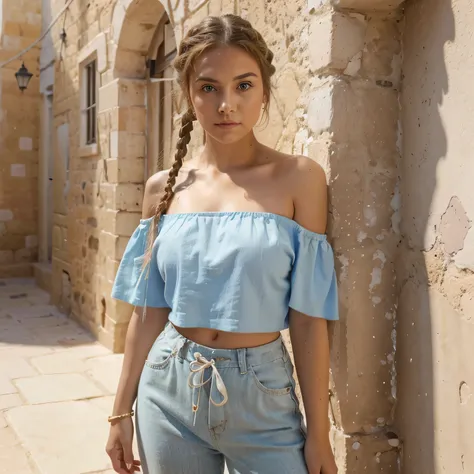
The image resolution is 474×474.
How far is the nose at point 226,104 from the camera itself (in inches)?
58.2

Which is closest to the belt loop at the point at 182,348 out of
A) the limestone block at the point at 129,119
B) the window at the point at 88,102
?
the limestone block at the point at 129,119

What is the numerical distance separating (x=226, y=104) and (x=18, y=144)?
8938 mm

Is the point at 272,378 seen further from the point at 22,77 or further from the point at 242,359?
the point at 22,77

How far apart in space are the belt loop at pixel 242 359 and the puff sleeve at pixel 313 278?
0.54 ft

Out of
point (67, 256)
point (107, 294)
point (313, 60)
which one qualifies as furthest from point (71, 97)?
point (313, 60)

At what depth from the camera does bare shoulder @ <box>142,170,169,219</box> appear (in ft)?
5.68

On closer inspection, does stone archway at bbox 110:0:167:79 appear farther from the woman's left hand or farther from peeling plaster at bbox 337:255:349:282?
the woman's left hand

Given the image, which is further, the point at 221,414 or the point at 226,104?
the point at 226,104

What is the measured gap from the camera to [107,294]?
543cm

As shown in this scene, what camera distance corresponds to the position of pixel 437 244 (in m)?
1.72

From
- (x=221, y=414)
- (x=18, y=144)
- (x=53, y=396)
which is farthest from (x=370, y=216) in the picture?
(x=18, y=144)

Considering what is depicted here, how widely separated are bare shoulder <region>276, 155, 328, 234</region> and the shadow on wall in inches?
15.6

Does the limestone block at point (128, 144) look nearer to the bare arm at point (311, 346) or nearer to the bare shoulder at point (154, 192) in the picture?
the bare shoulder at point (154, 192)

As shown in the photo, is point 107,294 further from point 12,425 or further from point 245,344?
point 245,344
